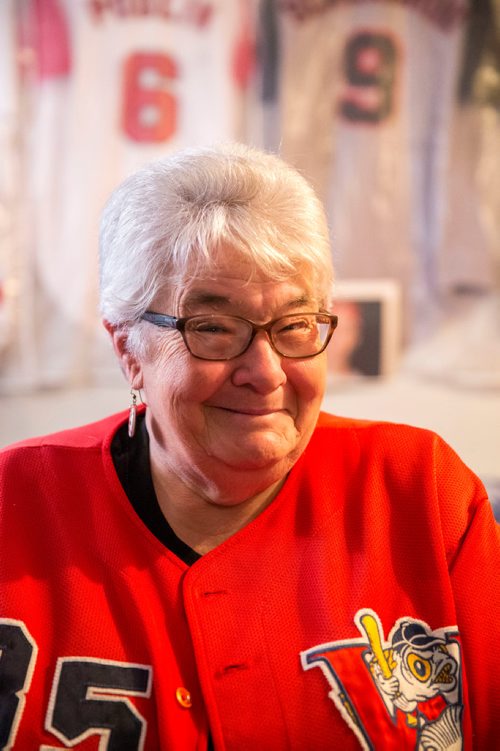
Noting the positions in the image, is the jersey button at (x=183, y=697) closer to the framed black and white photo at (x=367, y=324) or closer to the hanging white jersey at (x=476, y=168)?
the framed black and white photo at (x=367, y=324)

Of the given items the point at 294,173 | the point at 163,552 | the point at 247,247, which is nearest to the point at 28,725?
the point at 163,552

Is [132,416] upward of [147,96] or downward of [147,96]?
downward

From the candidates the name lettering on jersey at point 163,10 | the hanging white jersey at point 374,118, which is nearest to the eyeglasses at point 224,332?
the hanging white jersey at point 374,118

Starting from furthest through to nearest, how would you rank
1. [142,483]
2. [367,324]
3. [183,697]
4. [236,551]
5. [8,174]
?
1. [367,324]
2. [8,174]
3. [142,483]
4. [236,551]
5. [183,697]

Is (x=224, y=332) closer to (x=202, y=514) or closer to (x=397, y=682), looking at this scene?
(x=202, y=514)

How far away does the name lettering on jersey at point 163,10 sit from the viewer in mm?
2295

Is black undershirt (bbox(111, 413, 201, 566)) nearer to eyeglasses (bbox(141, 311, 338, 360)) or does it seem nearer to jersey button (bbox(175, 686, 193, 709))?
jersey button (bbox(175, 686, 193, 709))

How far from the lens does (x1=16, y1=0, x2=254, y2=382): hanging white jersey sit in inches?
90.3

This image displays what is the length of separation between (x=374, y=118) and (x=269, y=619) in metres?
1.58

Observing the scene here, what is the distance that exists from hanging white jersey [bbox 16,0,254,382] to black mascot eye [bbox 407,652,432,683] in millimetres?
1365

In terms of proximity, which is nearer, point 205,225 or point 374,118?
point 205,225

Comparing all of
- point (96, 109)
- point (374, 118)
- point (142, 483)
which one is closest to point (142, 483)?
point (142, 483)

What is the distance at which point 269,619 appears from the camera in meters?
1.34

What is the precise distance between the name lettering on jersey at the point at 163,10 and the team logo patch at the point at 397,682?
1.74 m
